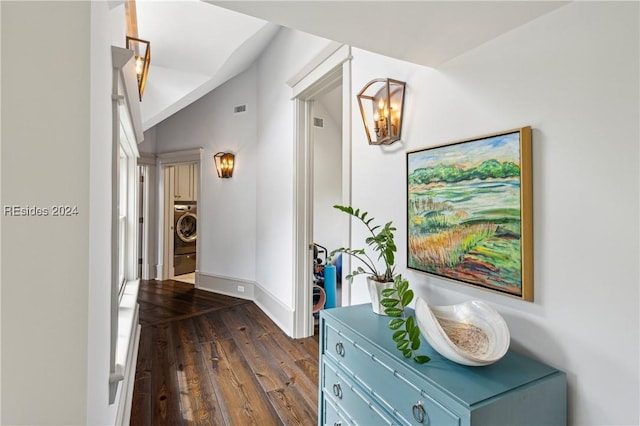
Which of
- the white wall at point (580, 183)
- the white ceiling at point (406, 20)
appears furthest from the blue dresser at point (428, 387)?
the white ceiling at point (406, 20)

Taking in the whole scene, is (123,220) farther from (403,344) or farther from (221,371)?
(403,344)

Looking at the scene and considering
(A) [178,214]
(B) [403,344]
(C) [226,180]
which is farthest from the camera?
(A) [178,214]

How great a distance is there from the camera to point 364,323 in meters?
1.52

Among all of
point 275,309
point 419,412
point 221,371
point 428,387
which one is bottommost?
point 221,371

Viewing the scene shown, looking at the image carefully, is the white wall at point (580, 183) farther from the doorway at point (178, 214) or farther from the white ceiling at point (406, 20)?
the doorway at point (178, 214)

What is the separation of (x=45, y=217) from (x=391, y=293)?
1.19 metres

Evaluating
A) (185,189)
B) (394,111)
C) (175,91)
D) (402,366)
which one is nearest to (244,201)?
(175,91)

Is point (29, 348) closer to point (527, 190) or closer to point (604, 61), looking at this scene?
point (527, 190)

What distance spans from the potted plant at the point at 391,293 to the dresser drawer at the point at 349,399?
0.30 m

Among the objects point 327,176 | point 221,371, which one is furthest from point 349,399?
point 327,176

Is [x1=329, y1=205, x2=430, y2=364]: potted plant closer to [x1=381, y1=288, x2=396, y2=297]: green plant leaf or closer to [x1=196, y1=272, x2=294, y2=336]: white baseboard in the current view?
[x1=381, y1=288, x2=396, y2=297]: green plant leaf

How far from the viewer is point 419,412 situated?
1089 millimetres

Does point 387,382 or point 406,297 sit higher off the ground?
point 406,297

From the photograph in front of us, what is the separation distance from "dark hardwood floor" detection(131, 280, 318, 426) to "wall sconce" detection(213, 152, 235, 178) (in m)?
1.91
